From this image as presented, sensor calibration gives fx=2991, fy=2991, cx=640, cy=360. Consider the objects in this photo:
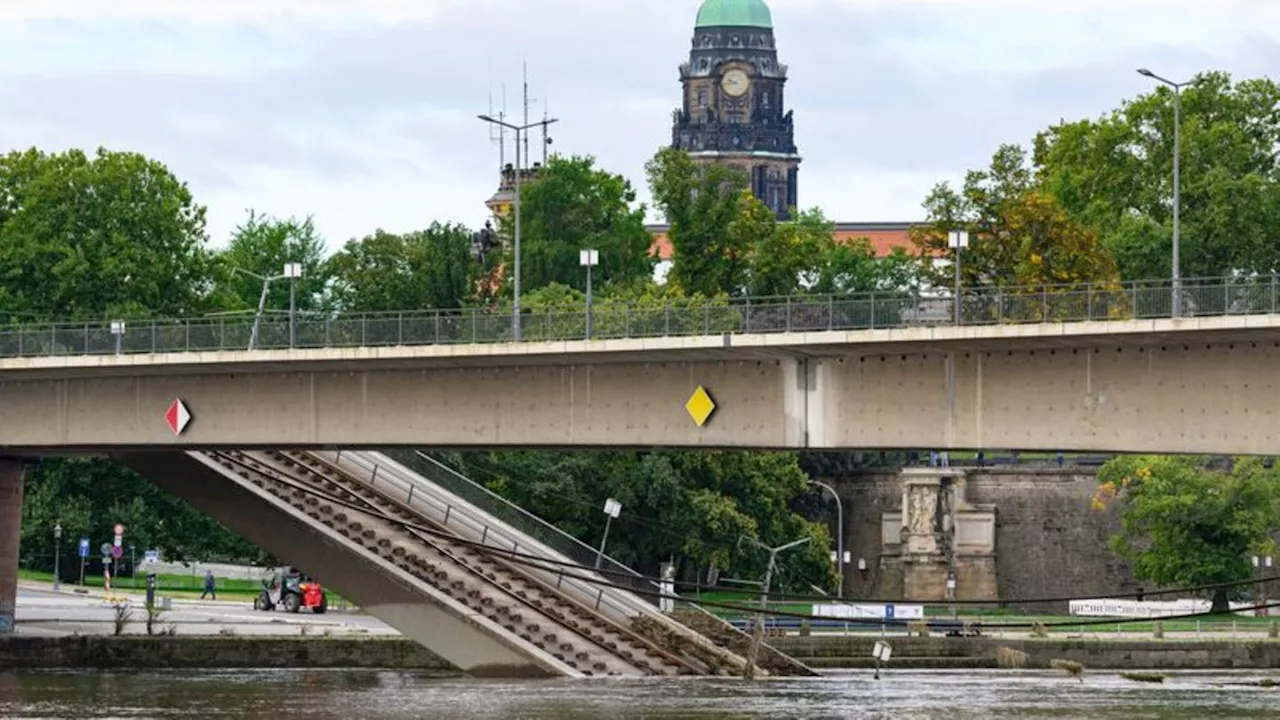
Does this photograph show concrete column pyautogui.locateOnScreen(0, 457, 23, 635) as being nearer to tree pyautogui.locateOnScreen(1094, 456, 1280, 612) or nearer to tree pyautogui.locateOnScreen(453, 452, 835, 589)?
tree pyautogui.locateOnScreen(453, 452, 835, 589)

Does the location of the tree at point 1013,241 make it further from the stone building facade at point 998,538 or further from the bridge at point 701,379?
the bridge at point 701,379

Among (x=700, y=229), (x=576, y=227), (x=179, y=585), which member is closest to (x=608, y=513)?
(x=179, y=585)

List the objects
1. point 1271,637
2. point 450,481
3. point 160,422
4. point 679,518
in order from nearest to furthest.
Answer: point 160,422 < point 450,481 < point 1271,637 < point 679,518

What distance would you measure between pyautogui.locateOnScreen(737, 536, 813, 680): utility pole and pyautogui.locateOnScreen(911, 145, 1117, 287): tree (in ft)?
38.6

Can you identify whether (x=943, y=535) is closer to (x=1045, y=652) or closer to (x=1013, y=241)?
(x=1013, y=241)

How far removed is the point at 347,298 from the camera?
143 meters

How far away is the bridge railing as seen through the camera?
2240 inches

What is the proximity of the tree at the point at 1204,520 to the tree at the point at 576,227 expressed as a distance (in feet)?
108

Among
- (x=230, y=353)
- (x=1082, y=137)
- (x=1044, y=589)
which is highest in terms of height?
(x=1082, y=137)

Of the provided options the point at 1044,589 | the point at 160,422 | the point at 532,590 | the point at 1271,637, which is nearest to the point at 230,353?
the point at 160,422

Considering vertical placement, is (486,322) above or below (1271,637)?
above

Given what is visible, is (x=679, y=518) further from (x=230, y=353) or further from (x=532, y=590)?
(x=230, y=353)

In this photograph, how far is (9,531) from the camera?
82750 mm

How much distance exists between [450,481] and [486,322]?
12.4 metres
